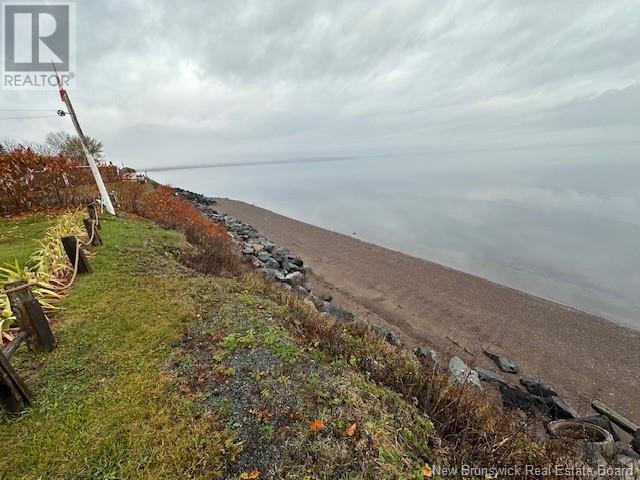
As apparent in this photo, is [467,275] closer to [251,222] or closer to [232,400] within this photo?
[232,400]

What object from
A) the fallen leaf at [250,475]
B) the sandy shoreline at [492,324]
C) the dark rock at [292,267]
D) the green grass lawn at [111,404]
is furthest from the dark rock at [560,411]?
the dark rock at [292,267]

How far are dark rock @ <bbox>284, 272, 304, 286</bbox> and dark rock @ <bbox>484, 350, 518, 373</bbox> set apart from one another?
5.97m

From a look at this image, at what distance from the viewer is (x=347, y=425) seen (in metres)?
2.72

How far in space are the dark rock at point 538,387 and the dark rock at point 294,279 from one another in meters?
6.61

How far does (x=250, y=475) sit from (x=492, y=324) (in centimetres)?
919

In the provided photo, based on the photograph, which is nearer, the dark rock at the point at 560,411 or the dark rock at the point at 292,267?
the dark rock at the point at 560,411

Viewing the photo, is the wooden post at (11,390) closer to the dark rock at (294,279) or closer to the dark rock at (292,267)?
the dark rock at (294,279)

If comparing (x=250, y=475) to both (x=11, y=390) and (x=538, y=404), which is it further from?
(x=538, y=404)

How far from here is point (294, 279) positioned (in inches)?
396

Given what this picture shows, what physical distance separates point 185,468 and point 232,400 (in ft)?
2.29

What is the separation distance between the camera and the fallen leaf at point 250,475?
7.32 feet

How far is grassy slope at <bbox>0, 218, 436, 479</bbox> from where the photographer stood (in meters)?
2.34

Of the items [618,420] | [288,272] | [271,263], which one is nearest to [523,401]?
[618,420]

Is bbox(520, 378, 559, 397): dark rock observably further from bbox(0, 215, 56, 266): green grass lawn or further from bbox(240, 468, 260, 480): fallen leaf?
bbox(0, 215, 56, 266): green grass lawn
